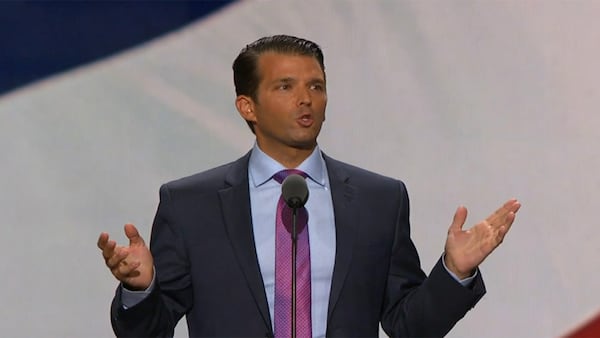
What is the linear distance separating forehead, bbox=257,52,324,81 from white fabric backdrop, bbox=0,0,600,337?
0.67m

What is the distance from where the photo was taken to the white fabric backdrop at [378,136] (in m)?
2.87

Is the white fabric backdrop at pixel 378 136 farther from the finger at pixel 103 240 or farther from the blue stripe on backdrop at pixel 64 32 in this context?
the finger at pixel 103 240

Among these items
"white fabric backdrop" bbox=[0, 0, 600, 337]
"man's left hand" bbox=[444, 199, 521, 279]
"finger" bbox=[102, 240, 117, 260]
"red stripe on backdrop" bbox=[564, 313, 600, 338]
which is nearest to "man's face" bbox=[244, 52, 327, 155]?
"man's left hand" bbox=[444, 199, 521, 279]

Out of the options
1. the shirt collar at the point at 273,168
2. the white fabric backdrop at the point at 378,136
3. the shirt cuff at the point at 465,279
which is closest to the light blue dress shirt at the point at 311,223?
the shirt collar at the point at 273,168

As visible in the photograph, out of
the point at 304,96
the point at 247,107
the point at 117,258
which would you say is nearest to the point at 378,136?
the point at 247,107

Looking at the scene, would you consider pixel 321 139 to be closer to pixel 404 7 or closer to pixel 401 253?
pixel 404 7

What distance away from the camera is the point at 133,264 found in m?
1.93

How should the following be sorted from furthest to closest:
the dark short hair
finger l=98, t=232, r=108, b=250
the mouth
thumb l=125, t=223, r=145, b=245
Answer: the dark short hair, the mouth, thumb l=125, t=223, r=145, b=245, finger l=98, t=232, r=108, b=250

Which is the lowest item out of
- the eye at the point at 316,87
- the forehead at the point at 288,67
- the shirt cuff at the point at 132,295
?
the shirt cuff at the point at 132,295

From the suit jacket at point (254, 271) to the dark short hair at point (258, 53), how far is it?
173 mm

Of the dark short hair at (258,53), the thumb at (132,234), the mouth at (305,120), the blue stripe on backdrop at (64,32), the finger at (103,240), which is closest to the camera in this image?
the finger at (103,240)

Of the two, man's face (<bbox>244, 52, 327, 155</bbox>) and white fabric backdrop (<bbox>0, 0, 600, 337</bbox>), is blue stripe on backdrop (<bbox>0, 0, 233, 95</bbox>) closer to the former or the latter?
white fabric backdrop (<bbox>0, 0, 600, 337</bbox>)

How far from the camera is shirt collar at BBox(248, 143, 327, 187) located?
7.27 feet

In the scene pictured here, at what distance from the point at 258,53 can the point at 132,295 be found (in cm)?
61
